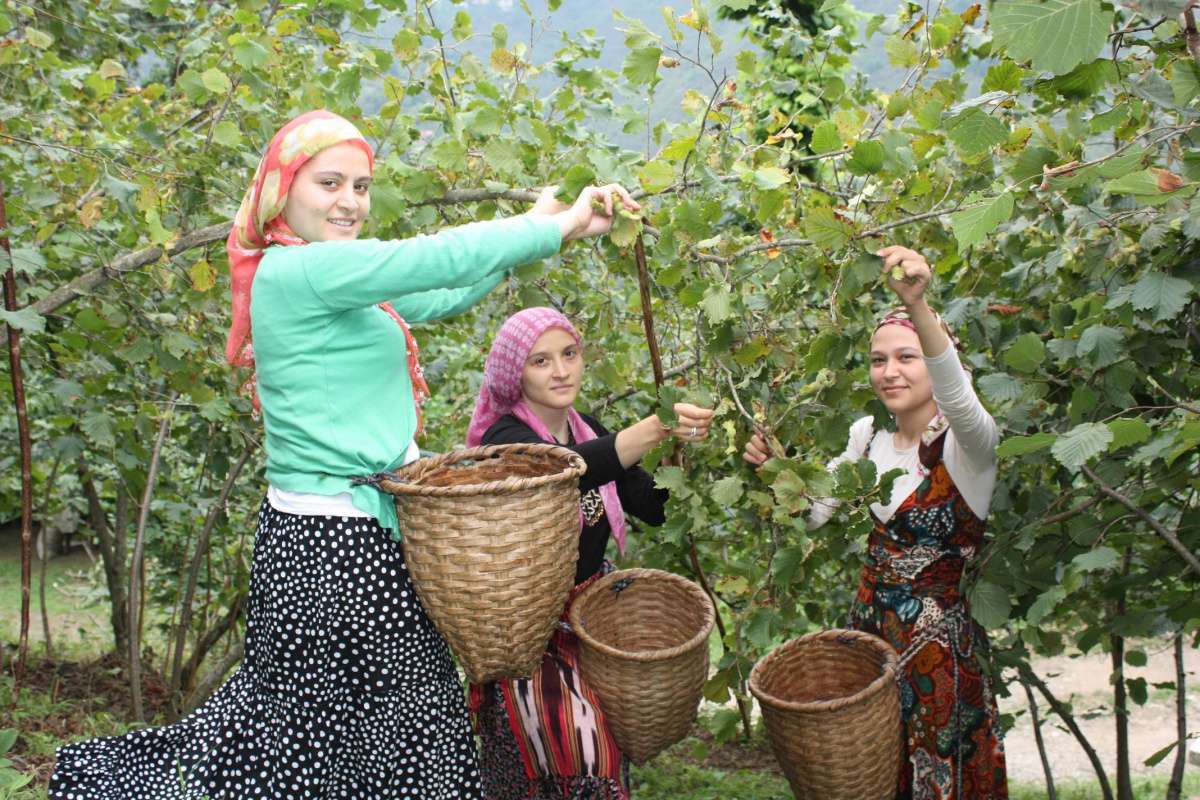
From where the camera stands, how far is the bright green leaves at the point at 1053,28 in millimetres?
1382

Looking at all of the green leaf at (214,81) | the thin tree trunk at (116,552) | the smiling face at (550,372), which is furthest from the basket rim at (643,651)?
the thin tree trunk at (116,552)

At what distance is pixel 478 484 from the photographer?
6.57 feet

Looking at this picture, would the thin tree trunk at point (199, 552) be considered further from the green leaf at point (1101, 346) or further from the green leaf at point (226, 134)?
the green leaf at point (1101, 346)

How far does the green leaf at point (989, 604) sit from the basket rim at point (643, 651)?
626 millimetres

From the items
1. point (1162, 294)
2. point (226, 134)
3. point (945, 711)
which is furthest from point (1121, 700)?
point (226, 134)

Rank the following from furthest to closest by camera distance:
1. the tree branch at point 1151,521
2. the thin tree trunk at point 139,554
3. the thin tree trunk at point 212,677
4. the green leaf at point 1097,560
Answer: the thin tree trunk at point 212,677
the thin tree trunk at point 139,554
the tree branch at point 1151,521
the green leaf at point 1097,560

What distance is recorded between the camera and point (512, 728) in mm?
2707

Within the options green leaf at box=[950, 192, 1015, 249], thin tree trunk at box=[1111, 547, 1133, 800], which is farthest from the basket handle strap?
thin tree trunk at box=[1111, 547, 1133, 800]

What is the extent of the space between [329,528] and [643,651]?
0.75m

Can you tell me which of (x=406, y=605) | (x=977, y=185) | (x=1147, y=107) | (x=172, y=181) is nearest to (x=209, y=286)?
(x=172, y=181)

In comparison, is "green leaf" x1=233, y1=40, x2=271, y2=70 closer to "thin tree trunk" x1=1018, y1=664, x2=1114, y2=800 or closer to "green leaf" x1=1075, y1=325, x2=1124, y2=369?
"green leaf" x1=1075, y1=325, x2=1124, y2=369

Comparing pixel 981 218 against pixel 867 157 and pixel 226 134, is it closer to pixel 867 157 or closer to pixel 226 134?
pixel 867 157

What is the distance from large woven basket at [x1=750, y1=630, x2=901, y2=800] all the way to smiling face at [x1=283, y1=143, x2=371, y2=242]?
4.46ft

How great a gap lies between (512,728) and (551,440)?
2.33 feet
